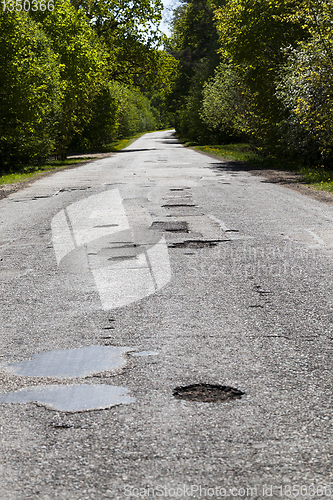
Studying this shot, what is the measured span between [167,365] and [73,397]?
2.37 feet

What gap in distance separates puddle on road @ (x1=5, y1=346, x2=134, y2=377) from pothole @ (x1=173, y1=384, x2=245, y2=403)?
603 mm

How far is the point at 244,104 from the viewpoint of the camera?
36531 mm

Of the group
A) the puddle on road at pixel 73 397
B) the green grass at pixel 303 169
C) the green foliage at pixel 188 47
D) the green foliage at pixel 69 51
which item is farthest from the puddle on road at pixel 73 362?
the green foliage at pixel 188 47

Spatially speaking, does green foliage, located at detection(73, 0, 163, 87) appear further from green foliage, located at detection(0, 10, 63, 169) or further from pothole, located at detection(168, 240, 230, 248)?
pothole, located at detection(168, 240, 230, 248)

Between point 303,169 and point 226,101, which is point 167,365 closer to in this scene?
point 303,169

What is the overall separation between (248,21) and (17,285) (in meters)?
20.3

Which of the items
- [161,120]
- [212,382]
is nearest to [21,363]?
[212,382]

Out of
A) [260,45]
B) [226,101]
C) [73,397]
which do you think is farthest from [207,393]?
[226,101]

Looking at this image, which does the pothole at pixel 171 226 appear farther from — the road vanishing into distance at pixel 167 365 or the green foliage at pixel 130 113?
the green foliage at pixel 130 113

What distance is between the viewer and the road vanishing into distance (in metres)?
2.62

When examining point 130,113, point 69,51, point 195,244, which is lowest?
point 195,244

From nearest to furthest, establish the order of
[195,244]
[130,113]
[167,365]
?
[167,365], [195,244], [130,113]

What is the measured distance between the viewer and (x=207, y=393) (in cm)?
343

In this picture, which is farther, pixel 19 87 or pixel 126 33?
pixel 126 33
